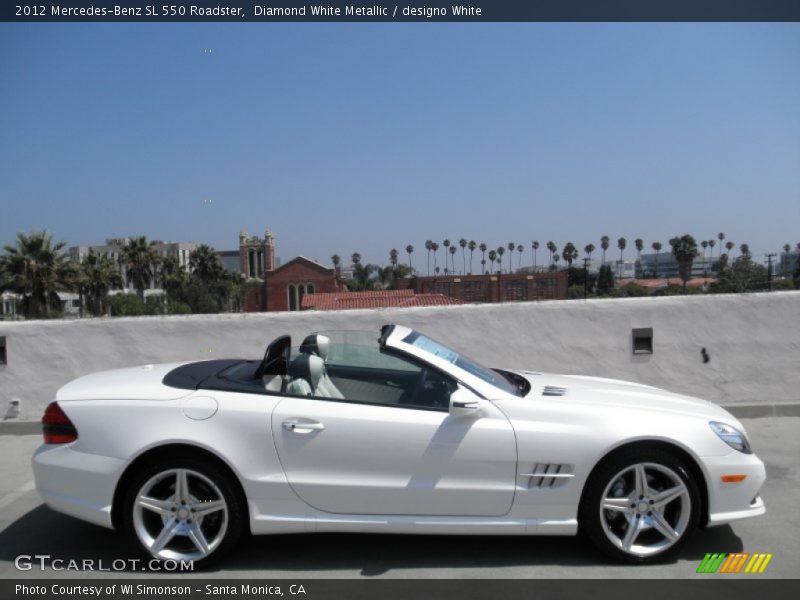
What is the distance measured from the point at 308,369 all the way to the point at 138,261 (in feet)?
278

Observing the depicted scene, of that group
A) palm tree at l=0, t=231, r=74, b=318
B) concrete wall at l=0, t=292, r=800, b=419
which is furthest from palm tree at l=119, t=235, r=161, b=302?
concrete wall at l=0, t=292, r=800, b=419

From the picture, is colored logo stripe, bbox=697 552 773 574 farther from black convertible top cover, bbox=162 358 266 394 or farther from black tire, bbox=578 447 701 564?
black convertible top cover, bbox=162 358 266 394

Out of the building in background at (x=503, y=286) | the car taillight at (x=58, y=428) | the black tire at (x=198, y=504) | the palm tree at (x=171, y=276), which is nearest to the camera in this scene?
the black tire at (x=198, y=504)

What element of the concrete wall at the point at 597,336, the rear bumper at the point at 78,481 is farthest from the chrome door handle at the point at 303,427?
the concrete wall at the point at 597,336

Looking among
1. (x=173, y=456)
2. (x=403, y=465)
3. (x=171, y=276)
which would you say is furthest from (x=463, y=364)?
(x=171, y=276)

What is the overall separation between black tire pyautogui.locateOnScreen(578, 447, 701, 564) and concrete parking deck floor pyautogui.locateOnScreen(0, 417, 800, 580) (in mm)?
98

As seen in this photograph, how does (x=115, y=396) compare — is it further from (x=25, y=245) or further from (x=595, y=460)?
(x=25, y=245)

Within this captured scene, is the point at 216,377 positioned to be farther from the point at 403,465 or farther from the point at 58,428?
the point at 403,465

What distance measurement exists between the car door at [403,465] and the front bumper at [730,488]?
109 cm

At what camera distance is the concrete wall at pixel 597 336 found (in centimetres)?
721

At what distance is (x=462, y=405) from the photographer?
145 inches

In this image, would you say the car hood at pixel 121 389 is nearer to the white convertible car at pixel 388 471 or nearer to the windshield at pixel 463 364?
the white convertible car at pixel 388 471
